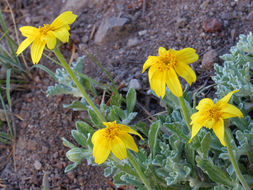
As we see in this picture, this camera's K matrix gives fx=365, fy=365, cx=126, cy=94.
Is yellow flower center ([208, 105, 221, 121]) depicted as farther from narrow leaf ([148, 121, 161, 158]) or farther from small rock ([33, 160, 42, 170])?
small rock ([33, 160, 42, 170])

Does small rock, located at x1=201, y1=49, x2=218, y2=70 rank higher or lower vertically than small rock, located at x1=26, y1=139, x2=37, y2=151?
higher

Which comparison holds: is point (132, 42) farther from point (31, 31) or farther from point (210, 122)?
point (210, 122)

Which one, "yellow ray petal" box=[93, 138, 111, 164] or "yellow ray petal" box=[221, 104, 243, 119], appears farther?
"yellow ray petal" box=[93, 138, 111, 164]

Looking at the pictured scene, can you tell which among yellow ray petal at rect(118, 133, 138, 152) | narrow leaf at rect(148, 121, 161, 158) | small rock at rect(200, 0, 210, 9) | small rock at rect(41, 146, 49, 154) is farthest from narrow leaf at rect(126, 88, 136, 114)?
small rock at rect(200, 0, 210, 9)

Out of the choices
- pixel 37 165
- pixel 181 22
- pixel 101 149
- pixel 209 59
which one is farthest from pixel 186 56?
pixel 37 165

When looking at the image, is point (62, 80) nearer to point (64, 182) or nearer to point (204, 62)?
point (64, 182)

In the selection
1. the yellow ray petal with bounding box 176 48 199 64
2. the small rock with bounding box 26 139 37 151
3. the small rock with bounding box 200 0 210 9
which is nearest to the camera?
the yellow ray petal with bounding box 176 48 199 64

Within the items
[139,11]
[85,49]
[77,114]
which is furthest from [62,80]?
[139,11]
